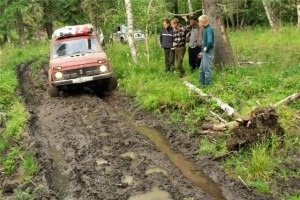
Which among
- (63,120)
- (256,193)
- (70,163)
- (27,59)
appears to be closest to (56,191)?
(70,163)

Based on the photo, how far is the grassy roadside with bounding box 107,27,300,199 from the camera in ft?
20.0

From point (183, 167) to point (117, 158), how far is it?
3.89ft

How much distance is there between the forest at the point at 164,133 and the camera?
19.9 ft

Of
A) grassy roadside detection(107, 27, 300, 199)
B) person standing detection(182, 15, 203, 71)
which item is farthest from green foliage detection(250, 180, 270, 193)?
person standing detection(182, 15, 203, 71)

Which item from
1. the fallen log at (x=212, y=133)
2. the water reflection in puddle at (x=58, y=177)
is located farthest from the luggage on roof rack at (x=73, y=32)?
the fallen log at (x=212, y=133)

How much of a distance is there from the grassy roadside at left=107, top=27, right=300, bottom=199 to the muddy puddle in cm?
39

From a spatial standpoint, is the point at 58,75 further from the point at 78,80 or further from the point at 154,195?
the point at 154,195

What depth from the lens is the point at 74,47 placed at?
12.2 m

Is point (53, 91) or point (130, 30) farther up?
point (130, 30)

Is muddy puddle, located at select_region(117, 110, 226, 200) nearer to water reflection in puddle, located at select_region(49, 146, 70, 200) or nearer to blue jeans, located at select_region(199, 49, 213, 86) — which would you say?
water reflection in puddle, located at select_region(49, 146, 70, 200)

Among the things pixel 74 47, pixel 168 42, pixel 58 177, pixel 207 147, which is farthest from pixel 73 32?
pixel 207 147

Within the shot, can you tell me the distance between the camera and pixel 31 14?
33656 mm

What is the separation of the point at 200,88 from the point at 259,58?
3547mm

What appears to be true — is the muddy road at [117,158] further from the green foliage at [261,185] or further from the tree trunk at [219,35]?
the tree trunk at [219,35]
